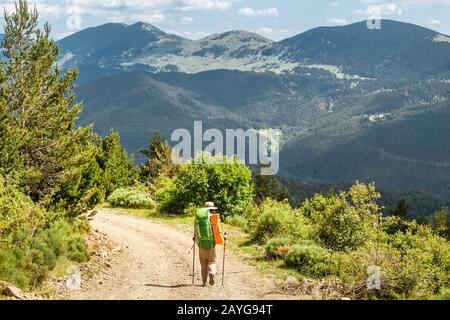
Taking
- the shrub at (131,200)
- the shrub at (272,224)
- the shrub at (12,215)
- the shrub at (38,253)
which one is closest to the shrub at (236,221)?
the shrub at (272,224)

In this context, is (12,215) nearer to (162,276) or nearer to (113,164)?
(162,276)

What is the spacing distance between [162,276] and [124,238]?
650 centimetres

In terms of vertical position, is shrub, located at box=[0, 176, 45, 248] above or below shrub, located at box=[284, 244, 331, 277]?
above

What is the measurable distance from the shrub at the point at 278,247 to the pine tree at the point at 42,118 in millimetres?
6761

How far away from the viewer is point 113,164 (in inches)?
1603

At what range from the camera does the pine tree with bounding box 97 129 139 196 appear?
39.1 m

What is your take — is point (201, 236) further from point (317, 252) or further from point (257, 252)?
point (257, 252)

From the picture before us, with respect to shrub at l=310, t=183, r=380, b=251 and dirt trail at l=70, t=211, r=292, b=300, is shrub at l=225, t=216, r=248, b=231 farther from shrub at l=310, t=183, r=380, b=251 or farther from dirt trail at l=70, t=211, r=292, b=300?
shrub at l=310, t=183, r=380, b=251

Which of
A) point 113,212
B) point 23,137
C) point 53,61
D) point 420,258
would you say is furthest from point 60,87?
point 420,258

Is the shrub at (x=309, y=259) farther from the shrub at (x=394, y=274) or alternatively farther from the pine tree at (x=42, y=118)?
the pine tree at (x=42, y=118)

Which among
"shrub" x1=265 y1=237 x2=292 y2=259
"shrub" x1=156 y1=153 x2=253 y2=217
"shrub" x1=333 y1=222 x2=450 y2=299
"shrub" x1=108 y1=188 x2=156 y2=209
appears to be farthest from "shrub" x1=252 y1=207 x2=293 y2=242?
"shrub" x1=108 y1=188 x2=156 y2=209

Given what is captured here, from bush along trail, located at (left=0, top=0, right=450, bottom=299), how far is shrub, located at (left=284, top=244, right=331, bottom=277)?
3cm

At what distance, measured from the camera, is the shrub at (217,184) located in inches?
1060

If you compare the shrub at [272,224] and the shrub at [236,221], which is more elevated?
the shrub at [272,224]
